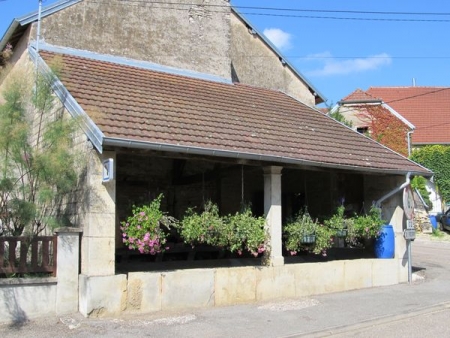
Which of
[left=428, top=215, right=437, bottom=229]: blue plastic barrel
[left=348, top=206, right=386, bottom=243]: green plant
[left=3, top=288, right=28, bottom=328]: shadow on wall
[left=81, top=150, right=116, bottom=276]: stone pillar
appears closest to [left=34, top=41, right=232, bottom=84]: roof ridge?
[left=81, top=150, right=116, bottom=276]: stone pillar

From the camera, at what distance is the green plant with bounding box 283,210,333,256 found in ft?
31.3

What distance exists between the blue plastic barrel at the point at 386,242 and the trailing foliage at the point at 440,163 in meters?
14.7

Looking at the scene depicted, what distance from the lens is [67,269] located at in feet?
24.4

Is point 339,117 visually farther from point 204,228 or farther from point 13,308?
point 13,308

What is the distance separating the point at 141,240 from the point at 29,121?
103 inches

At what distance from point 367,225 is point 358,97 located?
16.7 metres

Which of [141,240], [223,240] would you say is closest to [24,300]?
[141,240]

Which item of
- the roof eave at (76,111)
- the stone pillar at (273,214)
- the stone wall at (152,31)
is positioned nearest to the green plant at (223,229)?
the stone pillar at (273,214)

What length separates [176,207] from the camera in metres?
13.5

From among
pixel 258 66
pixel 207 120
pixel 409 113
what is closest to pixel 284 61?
pixel 258 66

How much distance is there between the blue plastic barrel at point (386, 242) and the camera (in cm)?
1110

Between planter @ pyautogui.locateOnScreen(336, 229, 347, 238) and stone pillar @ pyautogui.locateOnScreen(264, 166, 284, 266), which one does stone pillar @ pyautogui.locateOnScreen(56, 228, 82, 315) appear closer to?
stone pillar @ pyautogui.locateOnScreen(264, 166, 284, 266)

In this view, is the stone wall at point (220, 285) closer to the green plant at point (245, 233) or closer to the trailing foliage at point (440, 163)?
the green plant at point (245, 233)

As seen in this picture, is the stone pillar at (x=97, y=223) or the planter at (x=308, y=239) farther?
the planter at (x=308, y=239)
